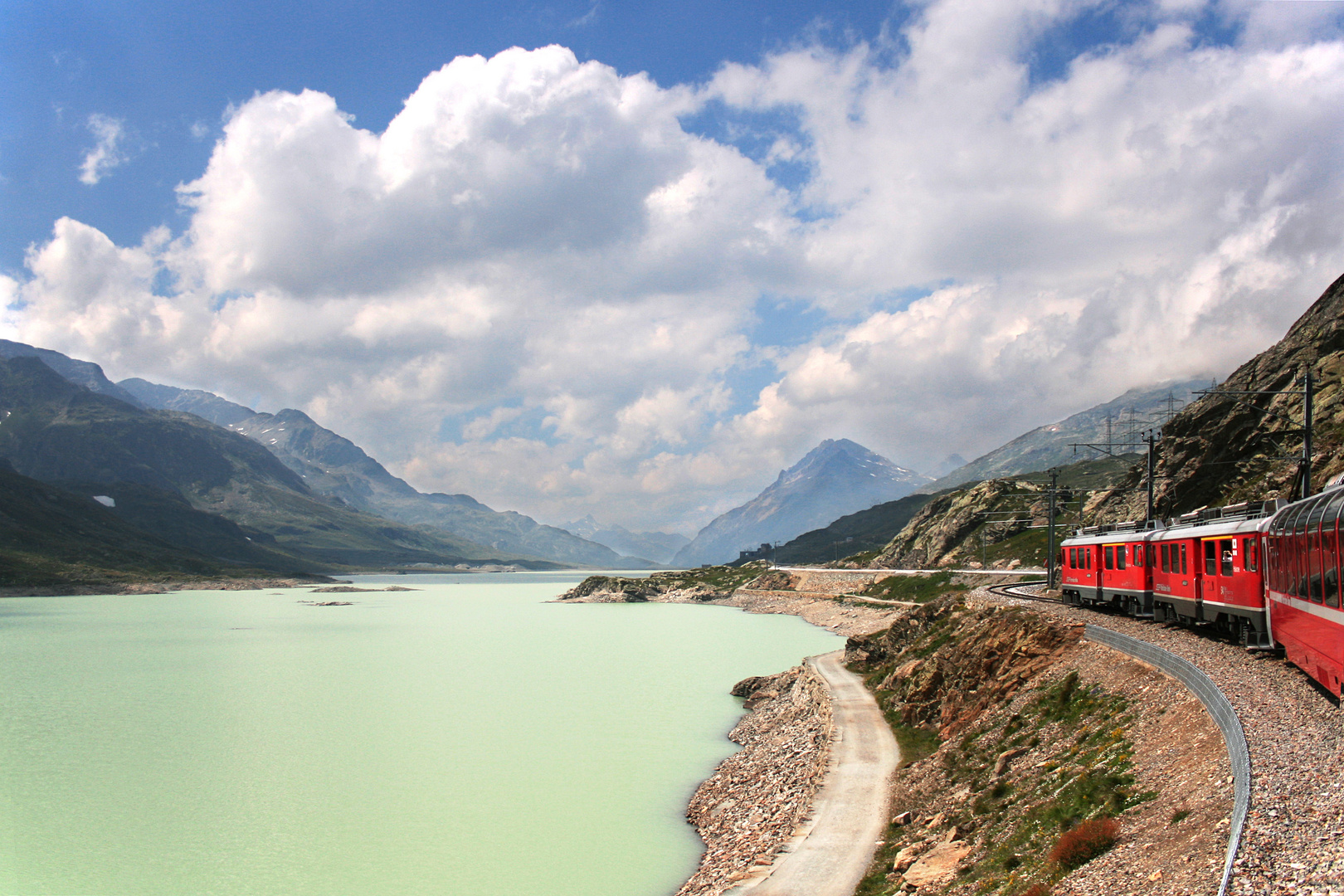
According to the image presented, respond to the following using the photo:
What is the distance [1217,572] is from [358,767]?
39.3m

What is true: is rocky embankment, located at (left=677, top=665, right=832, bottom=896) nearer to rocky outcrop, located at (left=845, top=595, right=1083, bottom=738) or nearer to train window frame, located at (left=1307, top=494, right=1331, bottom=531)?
rocky outcrop, located at (left=845, top=595, right=1083, bottom=738)

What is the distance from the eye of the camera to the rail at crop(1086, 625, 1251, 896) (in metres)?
11.4

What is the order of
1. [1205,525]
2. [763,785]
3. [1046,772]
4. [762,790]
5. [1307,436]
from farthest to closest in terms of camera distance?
[1307,436], [1205,525], [763,785], [762,790], [1046,772]

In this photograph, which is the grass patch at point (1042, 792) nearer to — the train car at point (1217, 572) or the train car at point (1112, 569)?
the train car at point (1217, 572)

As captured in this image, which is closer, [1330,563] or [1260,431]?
[1330,563]

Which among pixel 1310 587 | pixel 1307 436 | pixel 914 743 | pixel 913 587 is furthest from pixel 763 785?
pixel 913 587

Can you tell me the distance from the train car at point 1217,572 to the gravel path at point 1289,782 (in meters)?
4.69

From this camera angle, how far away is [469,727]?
156ft

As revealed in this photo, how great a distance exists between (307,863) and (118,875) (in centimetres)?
615

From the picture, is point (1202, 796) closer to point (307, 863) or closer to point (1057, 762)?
point (1057, 762)

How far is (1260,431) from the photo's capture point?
2960 inches

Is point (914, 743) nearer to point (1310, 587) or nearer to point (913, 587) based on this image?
point (1310, 587)

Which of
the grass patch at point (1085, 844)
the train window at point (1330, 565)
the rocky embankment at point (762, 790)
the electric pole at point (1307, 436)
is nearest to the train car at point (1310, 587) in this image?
the train window at point (1330, 565)

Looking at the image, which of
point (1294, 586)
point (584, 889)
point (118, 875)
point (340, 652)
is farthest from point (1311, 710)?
point (340, 652)
